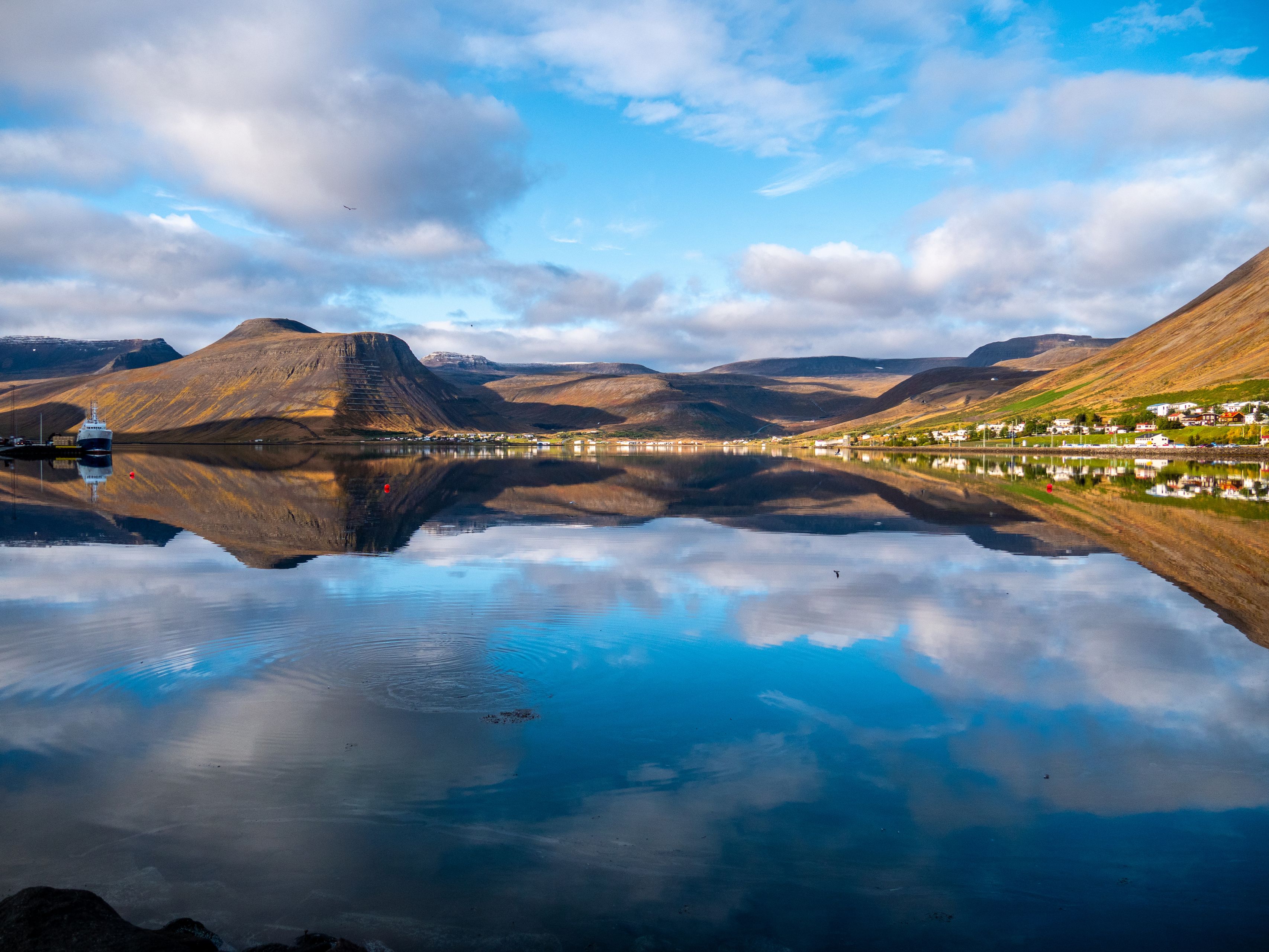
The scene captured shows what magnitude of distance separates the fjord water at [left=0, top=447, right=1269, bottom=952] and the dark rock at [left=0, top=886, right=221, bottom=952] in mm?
724

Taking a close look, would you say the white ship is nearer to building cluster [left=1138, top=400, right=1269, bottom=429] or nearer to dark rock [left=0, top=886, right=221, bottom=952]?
dark rock [left=0, top=886, right=221, bottom=952]

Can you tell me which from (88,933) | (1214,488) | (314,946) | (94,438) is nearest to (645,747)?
(314,946)

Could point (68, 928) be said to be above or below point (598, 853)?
above

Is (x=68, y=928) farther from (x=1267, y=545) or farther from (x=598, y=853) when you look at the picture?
(x=1267, y=545)

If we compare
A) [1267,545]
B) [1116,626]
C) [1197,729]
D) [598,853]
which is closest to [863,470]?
[1267,545]

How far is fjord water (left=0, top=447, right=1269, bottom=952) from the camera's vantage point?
25.0 ft

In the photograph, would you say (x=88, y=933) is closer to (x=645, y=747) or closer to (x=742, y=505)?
(x=645, y=747)

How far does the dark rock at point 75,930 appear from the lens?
6039 millimetres

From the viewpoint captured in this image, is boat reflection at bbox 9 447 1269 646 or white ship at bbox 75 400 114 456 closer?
boat reflection at bbox 9 447 1269 646

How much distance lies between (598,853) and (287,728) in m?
Result: 5.66

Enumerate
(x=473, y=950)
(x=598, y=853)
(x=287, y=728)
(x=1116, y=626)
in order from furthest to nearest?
(x=1116, y=626) → (x=287, y=728) → (x=598, y=853) → (x=473, y=950)

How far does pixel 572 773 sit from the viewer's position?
10.2 meters

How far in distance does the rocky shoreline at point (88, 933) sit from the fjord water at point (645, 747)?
0.50 m

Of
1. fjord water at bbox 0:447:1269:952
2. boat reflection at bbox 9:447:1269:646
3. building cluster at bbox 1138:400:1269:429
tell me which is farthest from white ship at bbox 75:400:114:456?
building cluster at bbox 1138:400:1269:429
